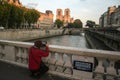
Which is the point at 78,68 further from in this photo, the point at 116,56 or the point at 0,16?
the point at 0,16

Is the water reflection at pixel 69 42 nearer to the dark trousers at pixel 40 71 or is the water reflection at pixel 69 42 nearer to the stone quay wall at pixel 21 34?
the stone quay wall at pixel 21 34

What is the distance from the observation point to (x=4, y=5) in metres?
53.5

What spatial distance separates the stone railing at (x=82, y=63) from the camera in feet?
15.9

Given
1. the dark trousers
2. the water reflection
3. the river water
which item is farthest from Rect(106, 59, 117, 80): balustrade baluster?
the water reflection

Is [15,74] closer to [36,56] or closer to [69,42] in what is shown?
[36,56]

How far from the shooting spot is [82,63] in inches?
211

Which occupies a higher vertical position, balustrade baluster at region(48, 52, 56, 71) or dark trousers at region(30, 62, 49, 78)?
balustrade baluster at region(48, 52, 56, 71)

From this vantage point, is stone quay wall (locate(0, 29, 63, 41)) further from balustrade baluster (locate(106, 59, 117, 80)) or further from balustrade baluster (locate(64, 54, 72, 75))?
balustrade baluster (locate(106, 59, 117, 80))

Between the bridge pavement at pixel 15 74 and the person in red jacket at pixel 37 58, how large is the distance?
0.21 meters

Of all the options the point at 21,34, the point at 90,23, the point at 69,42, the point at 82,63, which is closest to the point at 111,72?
the point at 82,63

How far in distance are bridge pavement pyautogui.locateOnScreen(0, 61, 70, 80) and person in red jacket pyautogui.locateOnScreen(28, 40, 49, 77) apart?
209mm

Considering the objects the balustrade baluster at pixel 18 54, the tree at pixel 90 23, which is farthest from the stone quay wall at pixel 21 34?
the tree at pixel 90 23

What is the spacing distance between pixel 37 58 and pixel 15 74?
101cm

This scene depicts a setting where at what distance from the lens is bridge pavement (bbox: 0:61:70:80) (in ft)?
18.4
